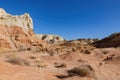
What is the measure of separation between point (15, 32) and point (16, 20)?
4.37 metres

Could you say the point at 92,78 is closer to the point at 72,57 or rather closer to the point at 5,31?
the point at 72,57

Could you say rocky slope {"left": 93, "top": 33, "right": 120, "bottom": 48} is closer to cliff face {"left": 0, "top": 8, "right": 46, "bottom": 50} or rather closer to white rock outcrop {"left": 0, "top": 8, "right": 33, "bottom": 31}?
cliff face {"left": 0, "top": 8, "right": 46, "bottom": 50}

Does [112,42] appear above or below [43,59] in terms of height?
above

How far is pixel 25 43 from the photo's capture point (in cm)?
5034

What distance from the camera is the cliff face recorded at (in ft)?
150

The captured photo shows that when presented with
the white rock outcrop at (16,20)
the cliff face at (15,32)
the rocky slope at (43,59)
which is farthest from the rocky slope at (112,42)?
the white rock outcrop at (16,20)

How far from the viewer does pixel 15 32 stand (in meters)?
49.6

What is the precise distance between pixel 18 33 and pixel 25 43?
8.57 ft

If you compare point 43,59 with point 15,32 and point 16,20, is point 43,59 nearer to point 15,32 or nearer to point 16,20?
→ point 15,32

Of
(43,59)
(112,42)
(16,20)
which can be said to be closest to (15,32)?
(16,20)

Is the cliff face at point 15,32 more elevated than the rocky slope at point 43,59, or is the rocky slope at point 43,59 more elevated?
the cliff face at point 15,32

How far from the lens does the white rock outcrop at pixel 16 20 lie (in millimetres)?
50162

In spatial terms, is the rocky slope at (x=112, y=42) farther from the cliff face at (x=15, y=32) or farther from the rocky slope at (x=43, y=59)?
the cliff face at (x=15, y=32)

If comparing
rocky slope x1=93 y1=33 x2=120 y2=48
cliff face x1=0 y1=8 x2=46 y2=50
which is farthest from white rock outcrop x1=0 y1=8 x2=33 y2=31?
rocky slope x1=93 y1=33 x2=120 y2=48
